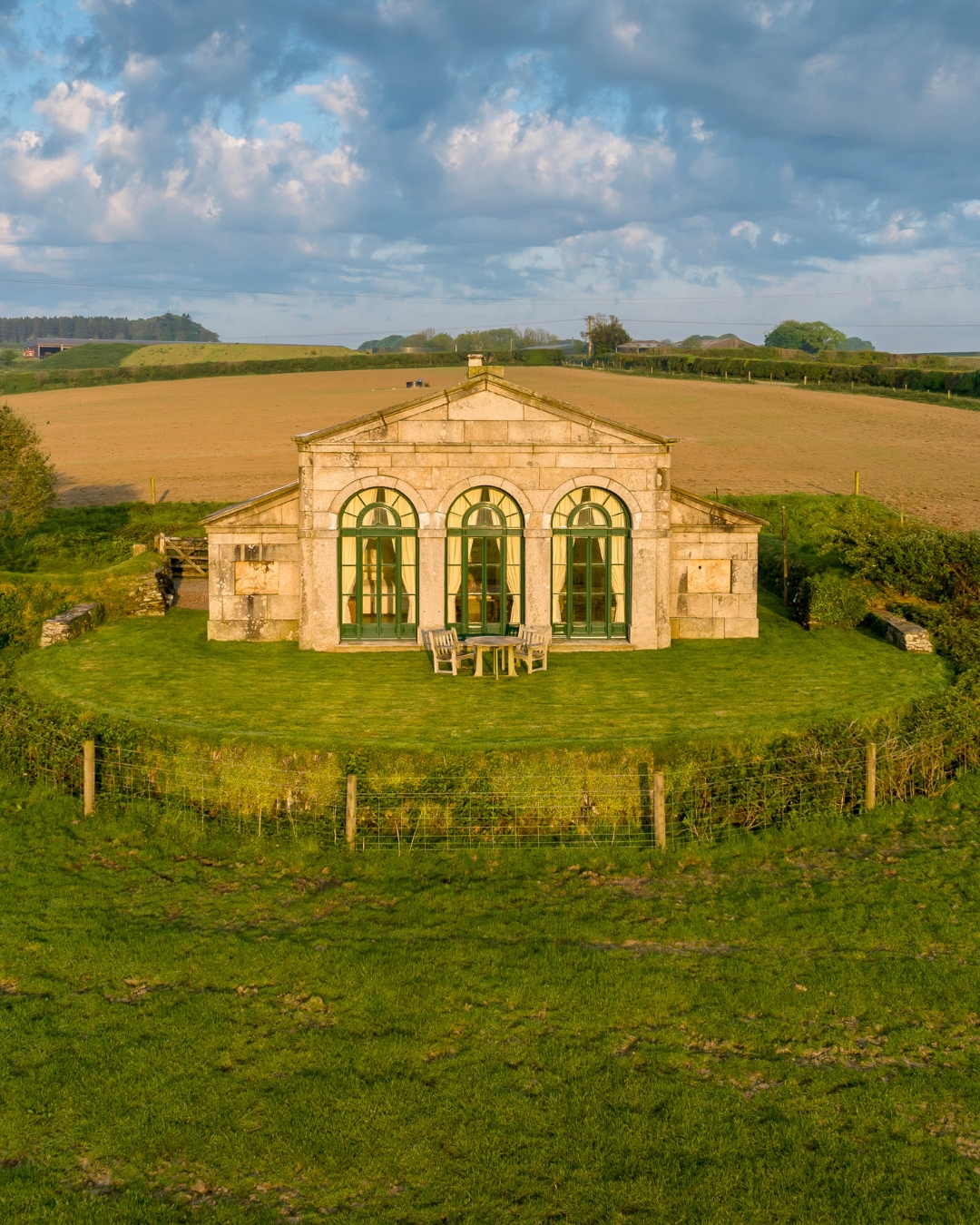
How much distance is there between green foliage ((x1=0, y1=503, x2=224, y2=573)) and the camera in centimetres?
3553

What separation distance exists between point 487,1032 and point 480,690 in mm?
10011

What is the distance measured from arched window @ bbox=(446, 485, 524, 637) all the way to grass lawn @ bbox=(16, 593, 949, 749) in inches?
58.1

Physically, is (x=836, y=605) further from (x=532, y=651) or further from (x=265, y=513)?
(x=265, y=513)

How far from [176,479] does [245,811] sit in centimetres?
3898

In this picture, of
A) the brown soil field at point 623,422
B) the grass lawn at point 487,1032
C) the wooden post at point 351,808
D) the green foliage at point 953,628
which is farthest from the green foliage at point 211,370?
the grass lawn at point 487,1032

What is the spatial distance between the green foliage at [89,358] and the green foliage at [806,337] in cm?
9135

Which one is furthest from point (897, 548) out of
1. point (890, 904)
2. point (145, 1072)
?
point (145, 1072)

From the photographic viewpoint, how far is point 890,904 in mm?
12695

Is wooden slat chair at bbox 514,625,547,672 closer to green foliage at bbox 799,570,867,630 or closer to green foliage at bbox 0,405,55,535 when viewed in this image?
green foliage at bbox 799,570,867,630

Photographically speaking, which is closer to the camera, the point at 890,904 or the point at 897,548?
the point at 890,904

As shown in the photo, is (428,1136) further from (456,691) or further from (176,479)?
(176,479)

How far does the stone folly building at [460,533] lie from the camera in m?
23.0

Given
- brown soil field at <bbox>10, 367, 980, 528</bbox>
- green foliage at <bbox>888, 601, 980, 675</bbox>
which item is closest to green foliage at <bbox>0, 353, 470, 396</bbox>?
brown soil field at <bbox>10, 367, 980, 528</bbox>

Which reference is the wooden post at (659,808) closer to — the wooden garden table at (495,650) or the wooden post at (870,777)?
the wooden post at (870,777)
